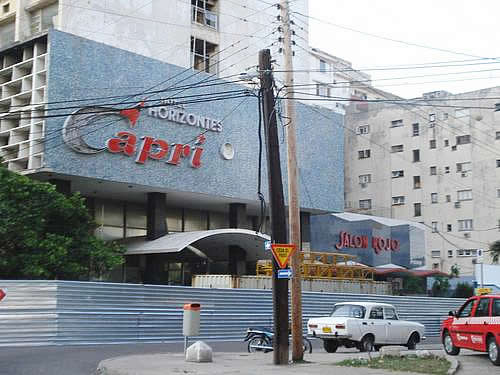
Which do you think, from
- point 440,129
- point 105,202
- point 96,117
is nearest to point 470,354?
point 96,117

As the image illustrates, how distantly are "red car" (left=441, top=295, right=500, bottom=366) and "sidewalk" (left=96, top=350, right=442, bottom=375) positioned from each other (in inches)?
118

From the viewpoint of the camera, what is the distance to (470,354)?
19.7m

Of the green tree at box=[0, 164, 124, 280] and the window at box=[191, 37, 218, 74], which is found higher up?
the window at box=[191, 37, 218, 74]

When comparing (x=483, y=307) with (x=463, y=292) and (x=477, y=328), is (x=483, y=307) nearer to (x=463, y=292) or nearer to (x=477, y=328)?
(x=477, y=328)

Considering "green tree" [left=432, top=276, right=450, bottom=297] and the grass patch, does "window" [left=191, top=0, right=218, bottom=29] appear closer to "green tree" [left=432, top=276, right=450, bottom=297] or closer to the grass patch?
"green tree" [left=432, top=276, right=450, bottom=297]

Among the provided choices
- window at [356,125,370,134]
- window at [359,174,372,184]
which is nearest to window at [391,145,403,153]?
window at [356,125,370,134]

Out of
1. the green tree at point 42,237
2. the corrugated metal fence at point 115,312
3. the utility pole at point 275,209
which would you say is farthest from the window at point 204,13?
the utility pole at point 275,209

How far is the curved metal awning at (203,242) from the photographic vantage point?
34.9 meters

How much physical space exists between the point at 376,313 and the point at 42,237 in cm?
→ 1292

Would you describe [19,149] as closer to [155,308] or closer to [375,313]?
[155,308]

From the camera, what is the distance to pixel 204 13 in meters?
47.9

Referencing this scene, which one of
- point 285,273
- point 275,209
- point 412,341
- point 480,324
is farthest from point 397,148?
point 285,273

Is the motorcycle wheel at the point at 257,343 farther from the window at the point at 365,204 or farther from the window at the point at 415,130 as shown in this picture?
the window at the point at 365,204

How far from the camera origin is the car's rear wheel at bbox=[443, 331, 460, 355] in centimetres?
1941
